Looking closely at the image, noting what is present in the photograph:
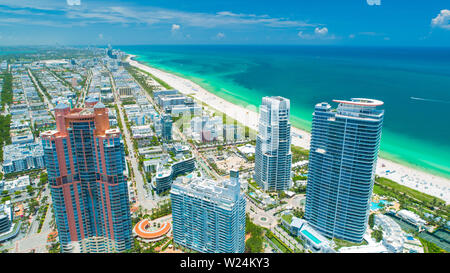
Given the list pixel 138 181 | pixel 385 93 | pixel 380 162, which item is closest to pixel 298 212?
pixel 138 181

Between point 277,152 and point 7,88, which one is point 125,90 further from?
point 277,152

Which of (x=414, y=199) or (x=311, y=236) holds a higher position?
(x=311, y=236)

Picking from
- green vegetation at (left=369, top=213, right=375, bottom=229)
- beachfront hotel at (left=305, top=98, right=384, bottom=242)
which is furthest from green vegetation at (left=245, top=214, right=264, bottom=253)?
green vegetation at (left=369, top=213, right=375, bottom=229)

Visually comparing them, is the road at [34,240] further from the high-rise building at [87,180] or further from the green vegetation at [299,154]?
the green vegetation at [299,154]

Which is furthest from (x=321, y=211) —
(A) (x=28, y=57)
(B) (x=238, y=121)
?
(A) (x=28, y=57)

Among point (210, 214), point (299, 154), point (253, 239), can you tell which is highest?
point (210, 214)

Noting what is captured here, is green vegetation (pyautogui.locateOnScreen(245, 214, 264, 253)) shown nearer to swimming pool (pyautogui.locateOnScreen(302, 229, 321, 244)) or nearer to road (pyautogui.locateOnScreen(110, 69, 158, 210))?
swimming pool (pyautogui.locateOnScreen(302, 229, 321, 244))

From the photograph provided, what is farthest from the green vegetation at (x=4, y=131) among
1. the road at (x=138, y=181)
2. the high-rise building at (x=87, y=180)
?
the high-rise building at (x=87, y=180)

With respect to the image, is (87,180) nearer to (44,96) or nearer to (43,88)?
(44,96)
